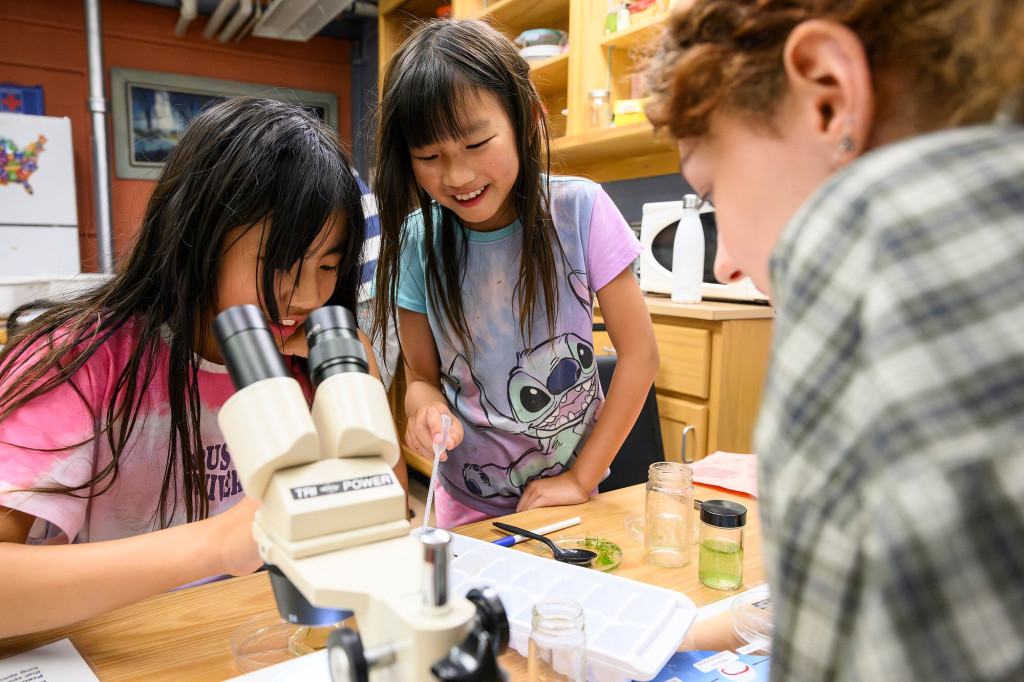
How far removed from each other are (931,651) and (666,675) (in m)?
0.50

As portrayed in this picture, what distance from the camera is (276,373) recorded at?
1.38ft

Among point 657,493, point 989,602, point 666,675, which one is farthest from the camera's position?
point 657,493

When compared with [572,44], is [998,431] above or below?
below

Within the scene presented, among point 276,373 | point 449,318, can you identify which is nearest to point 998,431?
point 276,373

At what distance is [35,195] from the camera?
4055 millimetres

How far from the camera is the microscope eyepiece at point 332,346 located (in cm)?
46

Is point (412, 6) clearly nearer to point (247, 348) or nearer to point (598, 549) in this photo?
point (598, 549)

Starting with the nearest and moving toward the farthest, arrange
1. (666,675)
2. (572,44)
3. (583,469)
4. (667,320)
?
(666,675)
(583,469)
(667,320)
(572,44)

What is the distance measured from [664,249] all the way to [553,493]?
165cm

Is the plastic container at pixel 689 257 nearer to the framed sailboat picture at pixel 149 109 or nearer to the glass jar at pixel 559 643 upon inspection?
the glass jar at pixel 559 643

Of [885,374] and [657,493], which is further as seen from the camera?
[657,493]

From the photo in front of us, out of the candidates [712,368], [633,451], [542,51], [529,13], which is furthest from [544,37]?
[633,451]

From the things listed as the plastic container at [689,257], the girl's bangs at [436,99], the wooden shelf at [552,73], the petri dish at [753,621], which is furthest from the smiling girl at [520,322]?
the wooden shelf at [552,73]

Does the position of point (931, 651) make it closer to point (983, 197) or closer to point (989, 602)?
point (989, 602)
